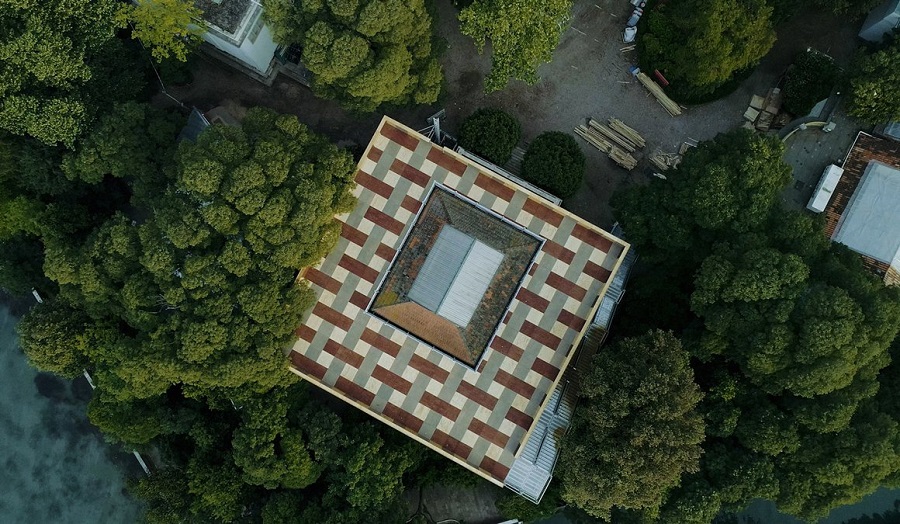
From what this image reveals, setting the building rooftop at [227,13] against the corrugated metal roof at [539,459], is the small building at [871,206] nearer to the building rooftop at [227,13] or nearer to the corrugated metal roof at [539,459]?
the corrugated metal roof at [539,459]

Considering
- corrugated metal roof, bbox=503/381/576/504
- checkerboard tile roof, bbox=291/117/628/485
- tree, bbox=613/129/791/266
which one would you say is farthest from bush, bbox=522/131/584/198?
corrugated metal roof, bbox=503/381/576/504

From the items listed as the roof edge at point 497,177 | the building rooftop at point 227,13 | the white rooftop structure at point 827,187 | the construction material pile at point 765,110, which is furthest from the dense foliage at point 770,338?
the building rooftop at point 227,13

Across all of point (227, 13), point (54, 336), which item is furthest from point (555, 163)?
point (54, 336)

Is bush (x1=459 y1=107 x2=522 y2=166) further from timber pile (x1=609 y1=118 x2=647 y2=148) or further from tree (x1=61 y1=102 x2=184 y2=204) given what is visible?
tree (x1=61 y1=102 x2=184 y2=204)

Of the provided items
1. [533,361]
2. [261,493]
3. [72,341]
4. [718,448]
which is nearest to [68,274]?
[72,341]

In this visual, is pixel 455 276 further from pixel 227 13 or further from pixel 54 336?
pixel 54 336

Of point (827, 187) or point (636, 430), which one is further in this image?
point (827, 187)

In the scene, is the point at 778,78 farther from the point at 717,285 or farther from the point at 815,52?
the point at 717,285
